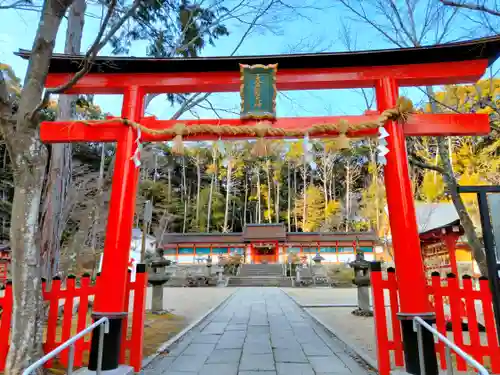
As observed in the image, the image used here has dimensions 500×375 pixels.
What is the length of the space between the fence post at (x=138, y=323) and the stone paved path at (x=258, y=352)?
8.5 inches

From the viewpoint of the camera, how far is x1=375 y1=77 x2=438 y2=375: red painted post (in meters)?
3.65

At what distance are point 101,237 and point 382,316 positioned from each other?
16.1m

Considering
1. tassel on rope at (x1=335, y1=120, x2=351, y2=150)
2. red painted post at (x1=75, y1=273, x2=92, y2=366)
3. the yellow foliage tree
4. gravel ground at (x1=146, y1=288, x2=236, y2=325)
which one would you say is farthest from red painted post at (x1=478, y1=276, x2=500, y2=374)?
the yellow foliage tree

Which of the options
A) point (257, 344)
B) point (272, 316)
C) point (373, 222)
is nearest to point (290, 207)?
point (373, 222)

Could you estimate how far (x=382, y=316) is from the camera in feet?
13.0

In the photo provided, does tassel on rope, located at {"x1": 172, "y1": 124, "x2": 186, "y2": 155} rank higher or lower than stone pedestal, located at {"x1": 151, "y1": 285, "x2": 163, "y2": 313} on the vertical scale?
higher

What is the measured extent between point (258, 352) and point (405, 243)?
272 cm

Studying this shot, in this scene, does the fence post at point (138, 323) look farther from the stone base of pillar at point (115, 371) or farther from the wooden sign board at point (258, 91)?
the wooden sign board at point (258, 91)

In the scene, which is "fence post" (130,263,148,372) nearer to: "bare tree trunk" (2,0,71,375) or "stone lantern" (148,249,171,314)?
"bare tree trunk" (2,0,71,375)

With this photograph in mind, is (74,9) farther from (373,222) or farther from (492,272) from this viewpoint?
(373,222)

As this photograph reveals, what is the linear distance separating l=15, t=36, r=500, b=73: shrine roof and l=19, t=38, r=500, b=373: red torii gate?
0.01 meters

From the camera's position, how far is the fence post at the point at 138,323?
158 inches

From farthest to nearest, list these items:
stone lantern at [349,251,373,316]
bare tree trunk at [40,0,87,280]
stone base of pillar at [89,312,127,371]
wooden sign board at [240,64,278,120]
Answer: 1. stone lantern at [349,251,373,316]
2. bare tree trunk at [40,0,87,280]
3. wooden sign board at [240,64,278,120]
4. stone base of pillar at [89,312,127,371]

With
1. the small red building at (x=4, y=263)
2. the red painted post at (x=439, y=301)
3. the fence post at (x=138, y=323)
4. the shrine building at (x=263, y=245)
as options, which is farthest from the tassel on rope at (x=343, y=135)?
the shrine building at (x=263, y=245)
